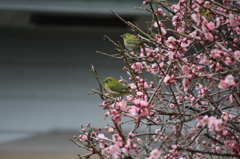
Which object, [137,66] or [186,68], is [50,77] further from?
[186,68]

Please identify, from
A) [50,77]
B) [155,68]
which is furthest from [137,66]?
[50,77]

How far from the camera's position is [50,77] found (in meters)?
10.1

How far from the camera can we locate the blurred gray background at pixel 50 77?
32.5 ft

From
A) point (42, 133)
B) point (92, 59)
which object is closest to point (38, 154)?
point (42, 133)

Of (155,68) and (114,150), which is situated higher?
(155,68)

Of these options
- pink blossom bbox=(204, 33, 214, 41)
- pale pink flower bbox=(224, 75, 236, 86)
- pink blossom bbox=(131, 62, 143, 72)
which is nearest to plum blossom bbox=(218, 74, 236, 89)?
pale pink flower bbox=(224, 75, 236, 86)

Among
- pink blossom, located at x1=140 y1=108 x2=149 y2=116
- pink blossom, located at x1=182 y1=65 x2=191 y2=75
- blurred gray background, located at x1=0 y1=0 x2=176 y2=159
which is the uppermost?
blurred gray background, located at x1=0 y1=0 x2=176 y2=159

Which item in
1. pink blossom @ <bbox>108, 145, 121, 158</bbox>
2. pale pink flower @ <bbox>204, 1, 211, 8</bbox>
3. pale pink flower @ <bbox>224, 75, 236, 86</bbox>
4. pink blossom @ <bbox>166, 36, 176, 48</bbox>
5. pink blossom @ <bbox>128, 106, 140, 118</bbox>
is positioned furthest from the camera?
pink blossom @ <bbox>166, 36, 176, 48</bbox>

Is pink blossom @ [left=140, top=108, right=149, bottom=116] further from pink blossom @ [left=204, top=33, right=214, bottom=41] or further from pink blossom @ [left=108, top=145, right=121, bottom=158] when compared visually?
pink blossom @ [left=204, top=33, right=214, bottom=41]

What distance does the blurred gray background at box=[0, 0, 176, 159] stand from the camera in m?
9.91

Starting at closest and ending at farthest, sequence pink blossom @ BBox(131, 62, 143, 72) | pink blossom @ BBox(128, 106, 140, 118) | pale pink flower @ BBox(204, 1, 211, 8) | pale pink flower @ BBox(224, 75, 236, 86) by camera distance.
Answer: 1. pale pink flower @ BBox(224, 75, 236, 86)
2. pink blossom @ BBox(128, 106, 140, 118)
3. pale pink flower @ BBox(204, 1, 211, 8)
4. pink blossom @ BBox(131, 62, 143, 72)

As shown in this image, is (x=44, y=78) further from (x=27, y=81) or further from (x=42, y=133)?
(x=42, y=133)

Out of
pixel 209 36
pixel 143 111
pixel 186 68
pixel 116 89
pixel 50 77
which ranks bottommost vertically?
pixel 143 111

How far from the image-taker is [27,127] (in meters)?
9.95
